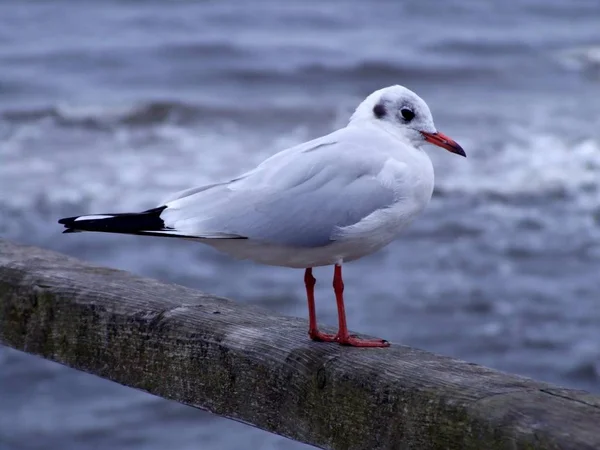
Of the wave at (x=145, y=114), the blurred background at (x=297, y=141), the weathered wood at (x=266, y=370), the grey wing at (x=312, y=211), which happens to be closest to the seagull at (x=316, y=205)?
the grey wing at (x=312, y=211)

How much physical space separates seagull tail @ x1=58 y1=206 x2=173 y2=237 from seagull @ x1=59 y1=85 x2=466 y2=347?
36 millimetres

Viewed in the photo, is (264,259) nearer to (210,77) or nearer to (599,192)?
(599,192)

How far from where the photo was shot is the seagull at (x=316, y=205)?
2391 millimetres

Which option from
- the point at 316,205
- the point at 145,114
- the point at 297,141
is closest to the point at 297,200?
the point at 316,205

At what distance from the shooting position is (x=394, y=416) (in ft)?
6.01

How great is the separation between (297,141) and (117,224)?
736cm

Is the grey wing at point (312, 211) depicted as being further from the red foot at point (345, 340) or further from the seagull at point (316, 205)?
the red foot at point (345, 340)

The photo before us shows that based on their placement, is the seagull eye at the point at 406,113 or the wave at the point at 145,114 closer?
the seagull eye at the point at 406,113

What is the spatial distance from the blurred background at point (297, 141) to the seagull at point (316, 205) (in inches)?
71.1

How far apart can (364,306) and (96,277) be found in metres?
3.02

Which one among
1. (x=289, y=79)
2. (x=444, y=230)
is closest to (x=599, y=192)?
(x=444, y=230)

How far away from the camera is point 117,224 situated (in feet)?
7.22

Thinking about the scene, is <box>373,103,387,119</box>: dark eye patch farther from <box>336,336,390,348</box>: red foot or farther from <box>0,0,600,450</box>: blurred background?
<box>0,0,600,450</box>: blurred background

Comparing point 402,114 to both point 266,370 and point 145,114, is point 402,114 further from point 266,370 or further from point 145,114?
point 145,114
